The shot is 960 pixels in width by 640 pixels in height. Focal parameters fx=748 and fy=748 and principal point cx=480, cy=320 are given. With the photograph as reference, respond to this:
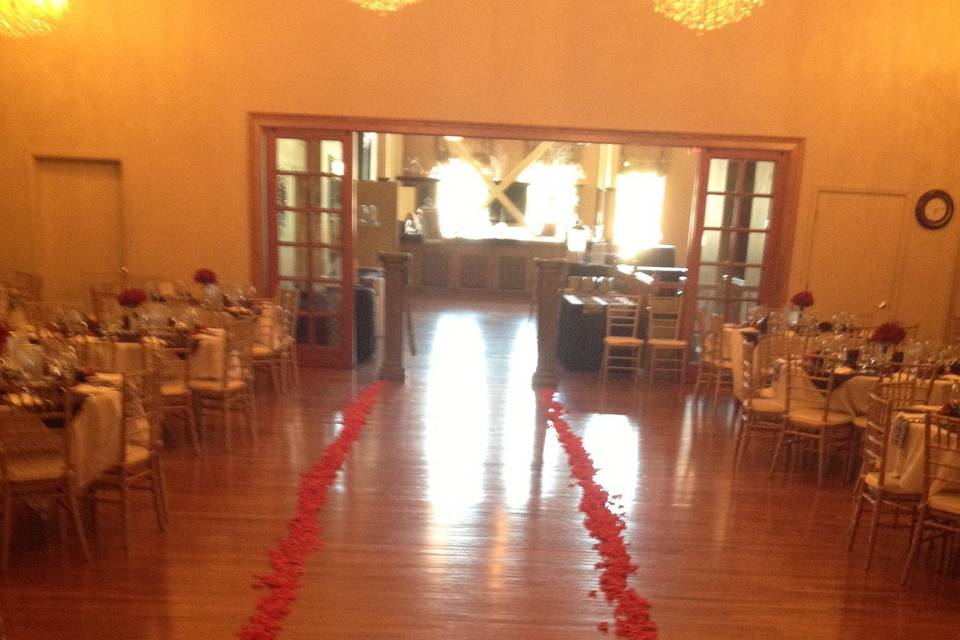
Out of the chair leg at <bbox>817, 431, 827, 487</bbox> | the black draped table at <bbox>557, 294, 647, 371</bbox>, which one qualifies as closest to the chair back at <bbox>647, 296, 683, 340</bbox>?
the black draped table at <bbox>557, 294, 647, 371</bbox>

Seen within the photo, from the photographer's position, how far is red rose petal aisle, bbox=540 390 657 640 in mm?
3676

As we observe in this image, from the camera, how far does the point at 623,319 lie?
8.86m

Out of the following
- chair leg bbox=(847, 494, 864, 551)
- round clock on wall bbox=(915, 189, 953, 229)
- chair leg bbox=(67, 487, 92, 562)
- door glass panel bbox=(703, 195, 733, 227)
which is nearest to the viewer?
chair leg bbox=(67, 487, 92, 562)

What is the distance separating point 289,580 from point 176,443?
2593mm

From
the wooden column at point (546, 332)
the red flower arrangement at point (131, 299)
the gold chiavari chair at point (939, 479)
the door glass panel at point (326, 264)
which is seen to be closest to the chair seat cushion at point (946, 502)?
the gold chiavari chair at point (939, 479)

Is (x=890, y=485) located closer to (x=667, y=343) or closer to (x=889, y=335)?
(x=889, y=335)

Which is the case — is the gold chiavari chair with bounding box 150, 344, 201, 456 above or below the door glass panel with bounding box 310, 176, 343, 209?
below

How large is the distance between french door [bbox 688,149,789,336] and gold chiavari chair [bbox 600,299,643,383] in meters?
0.68

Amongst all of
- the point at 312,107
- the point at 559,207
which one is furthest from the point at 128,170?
the point at 559,207

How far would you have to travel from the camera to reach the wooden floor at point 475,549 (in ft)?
12.1

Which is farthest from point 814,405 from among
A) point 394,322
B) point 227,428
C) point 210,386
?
point 210,386

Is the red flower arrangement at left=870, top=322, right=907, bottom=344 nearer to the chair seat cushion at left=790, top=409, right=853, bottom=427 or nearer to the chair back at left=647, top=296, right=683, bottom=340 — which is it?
the chair seat cushion at left=790, top=409, right=853, bottom=427

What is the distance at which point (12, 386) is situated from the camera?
3980 millimetres

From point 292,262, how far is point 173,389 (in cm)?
317
